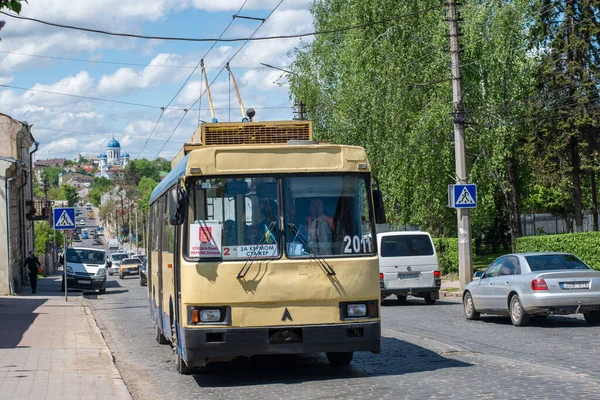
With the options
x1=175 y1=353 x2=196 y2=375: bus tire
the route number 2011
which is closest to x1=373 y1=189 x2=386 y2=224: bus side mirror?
the route number 2011

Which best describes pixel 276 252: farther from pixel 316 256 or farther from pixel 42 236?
pixel 42 236

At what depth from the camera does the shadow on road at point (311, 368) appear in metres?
11.3

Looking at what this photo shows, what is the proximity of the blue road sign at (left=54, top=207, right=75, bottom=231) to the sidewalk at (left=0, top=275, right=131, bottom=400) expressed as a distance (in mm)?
3930

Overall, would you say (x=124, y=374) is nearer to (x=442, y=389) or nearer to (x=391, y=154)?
(x=442, y=389)

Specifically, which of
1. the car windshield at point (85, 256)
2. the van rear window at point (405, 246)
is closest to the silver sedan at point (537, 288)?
the van rear window at point (405, 246)

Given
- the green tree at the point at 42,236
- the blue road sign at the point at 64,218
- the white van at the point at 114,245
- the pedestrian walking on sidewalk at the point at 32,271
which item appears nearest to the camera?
the blue road sign at the point at 64,218

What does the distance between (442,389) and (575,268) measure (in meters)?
8.48

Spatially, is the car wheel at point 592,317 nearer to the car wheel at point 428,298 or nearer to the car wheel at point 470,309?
the car wheel at point 470,309

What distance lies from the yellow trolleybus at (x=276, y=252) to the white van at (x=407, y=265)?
13.1 m

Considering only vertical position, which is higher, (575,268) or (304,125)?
(304,125)

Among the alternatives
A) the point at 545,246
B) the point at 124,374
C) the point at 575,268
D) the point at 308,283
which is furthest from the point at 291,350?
the point at 545,246

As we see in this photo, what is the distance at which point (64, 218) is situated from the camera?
2834cm

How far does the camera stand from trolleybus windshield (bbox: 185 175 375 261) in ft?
35.0

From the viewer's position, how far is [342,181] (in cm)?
1106
